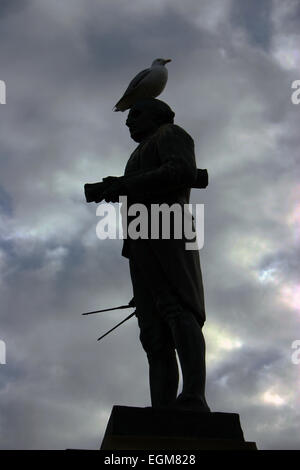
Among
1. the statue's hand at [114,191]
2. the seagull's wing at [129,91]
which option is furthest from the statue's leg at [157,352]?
the seagull's wing at [129,91]

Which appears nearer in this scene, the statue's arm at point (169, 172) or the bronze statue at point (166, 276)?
the bronze statue at point (166, 276)

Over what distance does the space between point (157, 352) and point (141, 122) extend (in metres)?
3.07

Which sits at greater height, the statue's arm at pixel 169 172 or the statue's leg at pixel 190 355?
the statue's arm at pixel 169 172

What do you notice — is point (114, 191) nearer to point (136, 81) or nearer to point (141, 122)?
point (141, 122)

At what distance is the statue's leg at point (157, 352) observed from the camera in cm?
752

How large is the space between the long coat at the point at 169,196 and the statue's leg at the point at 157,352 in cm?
→ 42

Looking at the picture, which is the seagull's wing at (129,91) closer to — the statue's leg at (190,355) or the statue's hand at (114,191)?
the statue's hand at (114,191)

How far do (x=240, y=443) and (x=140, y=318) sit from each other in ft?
6.81

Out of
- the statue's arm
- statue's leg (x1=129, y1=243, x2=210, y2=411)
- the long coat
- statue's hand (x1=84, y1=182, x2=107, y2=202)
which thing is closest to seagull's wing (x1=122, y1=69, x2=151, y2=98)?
the long coat
